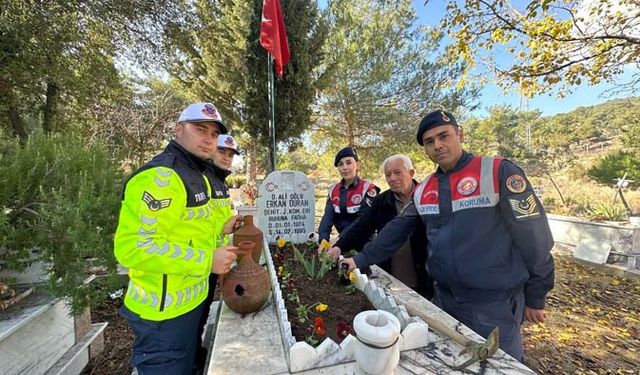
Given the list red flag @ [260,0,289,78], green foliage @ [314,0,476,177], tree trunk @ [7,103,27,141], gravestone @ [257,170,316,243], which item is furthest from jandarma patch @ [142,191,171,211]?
green foliage @ [314,0,476,177]

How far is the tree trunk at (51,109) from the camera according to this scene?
6.03 m

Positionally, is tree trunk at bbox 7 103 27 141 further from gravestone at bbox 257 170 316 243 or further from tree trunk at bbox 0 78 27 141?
gravestone at bbox 257 170 316 243

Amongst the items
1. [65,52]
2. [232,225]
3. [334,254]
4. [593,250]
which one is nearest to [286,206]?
[334,254]

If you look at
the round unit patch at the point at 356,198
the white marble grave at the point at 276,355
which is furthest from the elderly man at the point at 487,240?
the round unit patch at the point at 356,198

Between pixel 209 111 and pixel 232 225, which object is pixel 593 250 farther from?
pixel 209 111

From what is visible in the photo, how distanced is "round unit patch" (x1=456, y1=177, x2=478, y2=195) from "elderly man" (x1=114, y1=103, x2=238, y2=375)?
135cm

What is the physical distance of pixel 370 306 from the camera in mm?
1907

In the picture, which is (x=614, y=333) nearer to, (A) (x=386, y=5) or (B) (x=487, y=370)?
(B) (x=487, y=370)

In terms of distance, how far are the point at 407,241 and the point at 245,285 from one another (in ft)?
4.69

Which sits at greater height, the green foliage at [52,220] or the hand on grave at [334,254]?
the green foliage at [52,220]

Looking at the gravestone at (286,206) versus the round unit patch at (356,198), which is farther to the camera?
the gravestone at (286,206)

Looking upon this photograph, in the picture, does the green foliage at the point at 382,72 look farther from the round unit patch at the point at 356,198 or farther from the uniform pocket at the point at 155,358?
the uniform pocket at the point at 155,358

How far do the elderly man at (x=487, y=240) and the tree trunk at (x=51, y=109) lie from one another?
7.34 metres

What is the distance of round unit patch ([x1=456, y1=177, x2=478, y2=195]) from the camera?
179cm
